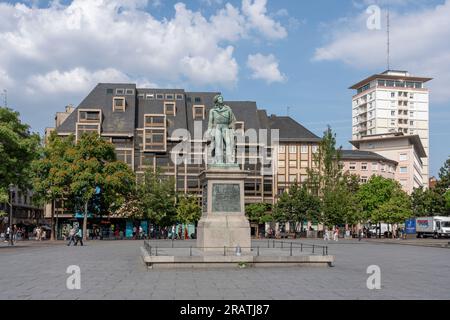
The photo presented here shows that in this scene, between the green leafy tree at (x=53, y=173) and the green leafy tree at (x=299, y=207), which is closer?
the green leafy tree at (x=53, y=173)

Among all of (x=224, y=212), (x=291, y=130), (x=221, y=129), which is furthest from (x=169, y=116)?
(x=224, y=212)

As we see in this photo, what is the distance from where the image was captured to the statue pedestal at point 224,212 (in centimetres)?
2383

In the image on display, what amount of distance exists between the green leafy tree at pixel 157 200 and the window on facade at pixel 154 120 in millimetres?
17737

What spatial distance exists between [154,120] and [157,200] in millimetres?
23412

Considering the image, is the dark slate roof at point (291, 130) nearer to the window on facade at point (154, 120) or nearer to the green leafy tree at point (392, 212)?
the green leafy tree at point (392, 212)

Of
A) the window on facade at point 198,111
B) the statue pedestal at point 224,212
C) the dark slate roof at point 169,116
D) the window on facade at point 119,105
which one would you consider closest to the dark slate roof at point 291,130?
the dark slate roof at point 169,116

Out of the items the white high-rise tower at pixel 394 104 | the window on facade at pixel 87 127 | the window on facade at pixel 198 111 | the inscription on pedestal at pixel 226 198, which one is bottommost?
the inscription on pedestal at pixel 226 198

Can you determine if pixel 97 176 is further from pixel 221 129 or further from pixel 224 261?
pixel 224 261

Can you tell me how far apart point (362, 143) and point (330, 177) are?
2104 inches

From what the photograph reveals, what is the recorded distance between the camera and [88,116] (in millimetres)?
87688

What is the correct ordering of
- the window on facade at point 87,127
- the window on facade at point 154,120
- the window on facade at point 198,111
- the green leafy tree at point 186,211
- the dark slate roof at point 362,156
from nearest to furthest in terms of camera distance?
the green leafy tree at point 186,211 → the window on facade at point 87,127 → the window on facade at point 154,120 → the window on facade at point 198,111 → the dark slate roof at point 362,156

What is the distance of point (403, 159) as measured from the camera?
12456 centimetres

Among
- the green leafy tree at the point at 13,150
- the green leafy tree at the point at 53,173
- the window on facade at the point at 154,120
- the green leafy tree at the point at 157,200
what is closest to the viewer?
the green leafy tree at the point at 13,150

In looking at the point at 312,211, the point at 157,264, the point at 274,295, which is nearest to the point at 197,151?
the point at 312,211
